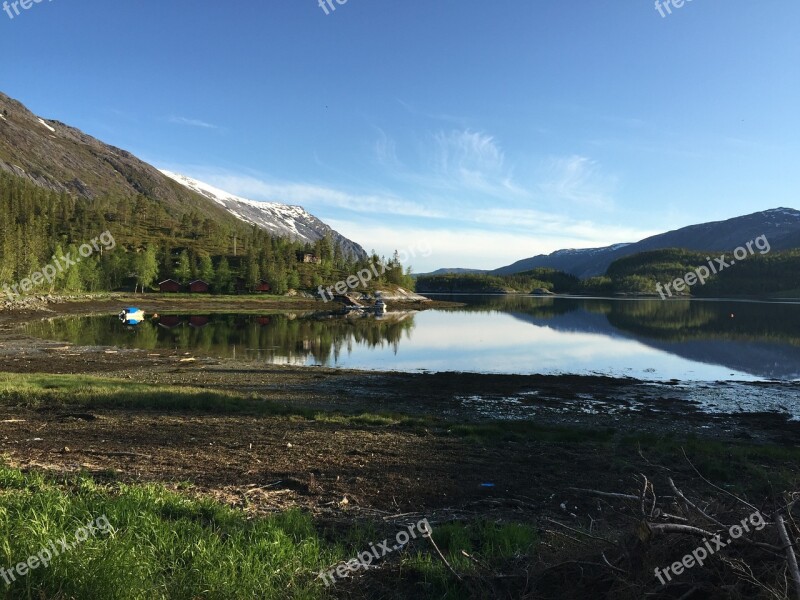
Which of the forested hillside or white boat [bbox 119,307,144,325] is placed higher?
the forested hillside

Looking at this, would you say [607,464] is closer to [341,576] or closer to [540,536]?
[540,536]

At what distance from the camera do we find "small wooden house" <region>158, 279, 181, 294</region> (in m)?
146

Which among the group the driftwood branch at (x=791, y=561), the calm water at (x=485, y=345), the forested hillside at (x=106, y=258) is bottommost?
the calm water at (x=485, y=345)

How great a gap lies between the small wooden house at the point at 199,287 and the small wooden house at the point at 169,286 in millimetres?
3752

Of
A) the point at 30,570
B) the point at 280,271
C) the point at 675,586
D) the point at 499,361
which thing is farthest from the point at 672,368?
the point at 280,271

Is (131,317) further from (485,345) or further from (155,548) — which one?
(155,548)

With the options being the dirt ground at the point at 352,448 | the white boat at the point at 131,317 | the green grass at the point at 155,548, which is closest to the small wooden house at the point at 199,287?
the white boat at the point at 131,317

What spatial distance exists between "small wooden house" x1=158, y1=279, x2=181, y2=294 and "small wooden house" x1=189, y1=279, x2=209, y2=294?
375 centimetres

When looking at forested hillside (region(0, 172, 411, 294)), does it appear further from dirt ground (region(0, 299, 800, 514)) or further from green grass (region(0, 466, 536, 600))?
green grass (region(0, 466, 536, 600))

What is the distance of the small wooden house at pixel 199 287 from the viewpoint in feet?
493

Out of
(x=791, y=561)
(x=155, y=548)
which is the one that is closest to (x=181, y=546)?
(x=155, y=548)

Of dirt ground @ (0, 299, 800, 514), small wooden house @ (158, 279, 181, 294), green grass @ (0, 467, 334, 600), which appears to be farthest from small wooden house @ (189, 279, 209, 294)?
green grass @ (0, 467, 334, 600)

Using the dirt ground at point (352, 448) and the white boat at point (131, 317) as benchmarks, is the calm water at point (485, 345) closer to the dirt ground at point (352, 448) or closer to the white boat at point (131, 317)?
the white boat at point (131, 317)

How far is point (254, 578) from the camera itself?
532cm
